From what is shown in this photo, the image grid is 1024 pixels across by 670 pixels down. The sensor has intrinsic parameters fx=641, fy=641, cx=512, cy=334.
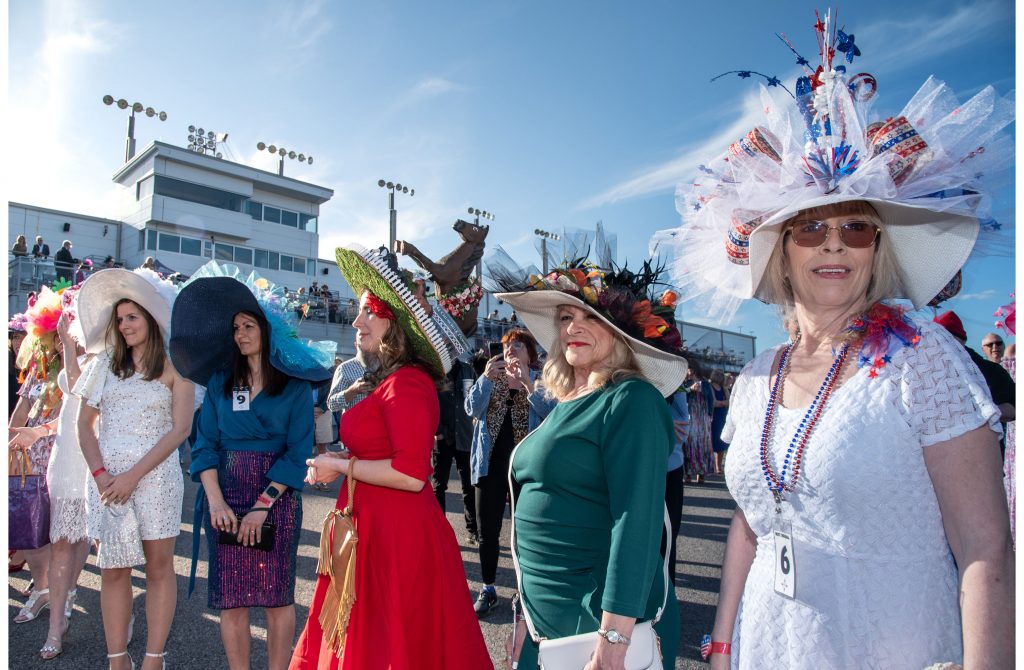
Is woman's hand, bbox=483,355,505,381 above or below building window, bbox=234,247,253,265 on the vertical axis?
below

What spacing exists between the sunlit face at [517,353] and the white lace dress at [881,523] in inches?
119

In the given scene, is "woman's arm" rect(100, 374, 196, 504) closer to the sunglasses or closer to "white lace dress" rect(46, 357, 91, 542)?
"white lace dress" rect(46, 357, 91, 542)

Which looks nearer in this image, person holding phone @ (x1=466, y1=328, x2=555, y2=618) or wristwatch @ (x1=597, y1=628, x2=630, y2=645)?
wristwatch @ (x1=597, y1=628, x2=630, y2=645)

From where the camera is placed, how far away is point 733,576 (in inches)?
68.5

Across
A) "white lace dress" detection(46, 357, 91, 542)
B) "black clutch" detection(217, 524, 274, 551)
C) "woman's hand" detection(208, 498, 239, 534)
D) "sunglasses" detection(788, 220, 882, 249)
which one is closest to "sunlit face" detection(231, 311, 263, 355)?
"woman's hand" detection(208, 498, 239, 534)

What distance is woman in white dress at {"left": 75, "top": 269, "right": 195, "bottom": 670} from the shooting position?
3.35 meters

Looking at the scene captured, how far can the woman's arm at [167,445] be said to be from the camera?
3383 mm

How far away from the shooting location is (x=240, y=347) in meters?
3.37

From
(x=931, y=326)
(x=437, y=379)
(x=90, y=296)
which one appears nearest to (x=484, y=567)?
(x=437, y=379)

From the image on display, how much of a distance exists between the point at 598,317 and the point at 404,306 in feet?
3.37

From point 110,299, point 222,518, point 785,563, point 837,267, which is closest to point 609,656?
point 785,563

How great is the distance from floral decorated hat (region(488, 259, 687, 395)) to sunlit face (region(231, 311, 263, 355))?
4.77ft

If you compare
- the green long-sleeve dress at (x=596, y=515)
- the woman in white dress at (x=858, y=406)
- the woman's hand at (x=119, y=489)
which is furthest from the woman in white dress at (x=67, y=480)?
the woman in white dress at (x=858, y=406)

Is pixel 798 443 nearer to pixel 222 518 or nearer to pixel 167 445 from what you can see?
pixel 222 518
